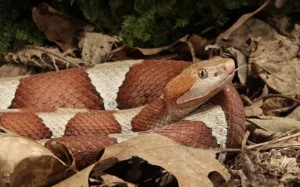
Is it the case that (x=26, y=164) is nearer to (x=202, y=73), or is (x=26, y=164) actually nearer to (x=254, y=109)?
(x=202, y=73)

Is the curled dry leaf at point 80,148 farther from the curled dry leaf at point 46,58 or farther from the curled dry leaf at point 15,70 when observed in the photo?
the curled dry leaf at point 15,70

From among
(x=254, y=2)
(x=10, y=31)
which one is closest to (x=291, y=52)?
(x=254, y=2)

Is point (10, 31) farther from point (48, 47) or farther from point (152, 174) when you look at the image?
point (152, 174)

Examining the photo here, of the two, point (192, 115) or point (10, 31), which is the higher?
point (10, 31)

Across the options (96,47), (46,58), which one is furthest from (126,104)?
(46,58)

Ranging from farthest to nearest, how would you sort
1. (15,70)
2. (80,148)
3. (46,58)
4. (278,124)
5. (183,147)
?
(15,70) < (46,58) < (278,124) < (80,148) < (183,147)
